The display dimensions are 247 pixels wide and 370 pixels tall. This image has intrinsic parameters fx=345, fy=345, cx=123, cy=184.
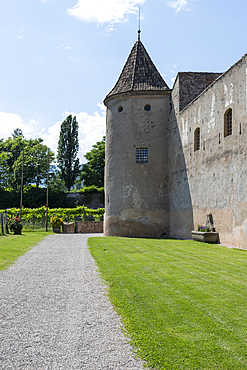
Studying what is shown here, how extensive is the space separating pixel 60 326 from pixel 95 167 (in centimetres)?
5618

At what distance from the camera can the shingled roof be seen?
2661 cm

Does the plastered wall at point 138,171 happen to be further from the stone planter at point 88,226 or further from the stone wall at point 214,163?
the stone planter at point 88,226

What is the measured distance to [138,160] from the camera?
26.0m

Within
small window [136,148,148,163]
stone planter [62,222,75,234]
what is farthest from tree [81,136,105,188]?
small window [136,148,148,163]

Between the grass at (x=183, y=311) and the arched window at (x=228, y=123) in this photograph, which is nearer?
the grass at (x=183, y=311)

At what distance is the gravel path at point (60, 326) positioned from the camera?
3648mm

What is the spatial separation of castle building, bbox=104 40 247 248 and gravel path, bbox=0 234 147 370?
418 inches

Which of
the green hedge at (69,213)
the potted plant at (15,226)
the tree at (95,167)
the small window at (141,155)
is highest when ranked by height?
the tree at (95,167)

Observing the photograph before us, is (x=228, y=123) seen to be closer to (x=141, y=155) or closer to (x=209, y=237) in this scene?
(x=209, y=237)

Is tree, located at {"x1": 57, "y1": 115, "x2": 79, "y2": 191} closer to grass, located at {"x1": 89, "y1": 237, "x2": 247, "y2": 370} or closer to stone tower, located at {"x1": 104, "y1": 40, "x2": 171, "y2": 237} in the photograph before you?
stone tower, located at {"x1": 104, "y1": 40, "x2": 171, "y2": 237}

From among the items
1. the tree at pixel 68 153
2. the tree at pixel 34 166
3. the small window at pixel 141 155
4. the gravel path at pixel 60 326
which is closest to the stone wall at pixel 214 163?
the small window at pixel 141 155

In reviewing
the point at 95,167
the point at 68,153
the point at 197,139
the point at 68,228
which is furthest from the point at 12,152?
the point at 197,139

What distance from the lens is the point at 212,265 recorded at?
9914mm


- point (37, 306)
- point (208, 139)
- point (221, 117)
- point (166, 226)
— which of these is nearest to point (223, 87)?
point (221, 117)
